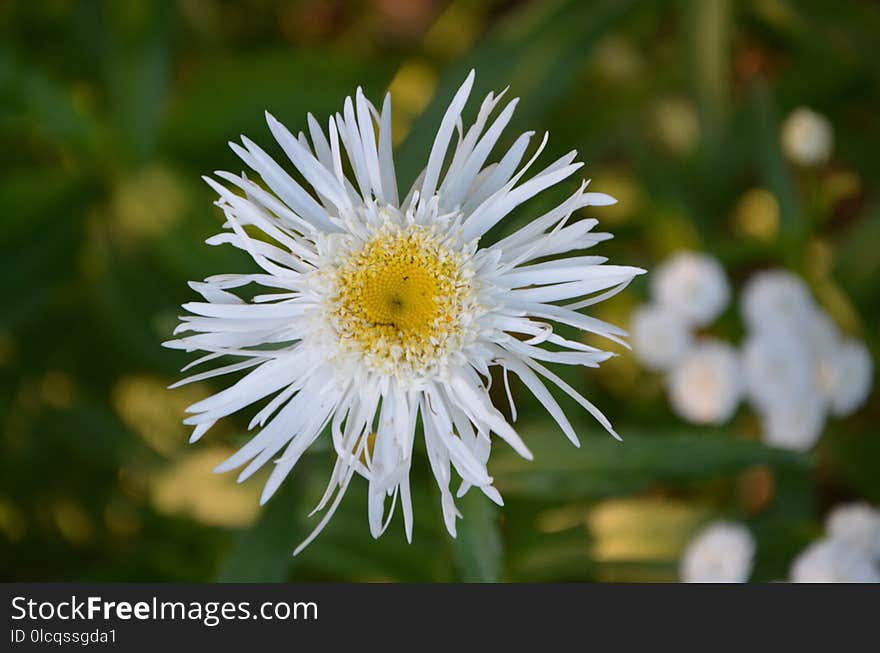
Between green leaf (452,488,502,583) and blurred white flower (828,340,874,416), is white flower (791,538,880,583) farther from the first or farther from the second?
green leaf (452,488,502,583)

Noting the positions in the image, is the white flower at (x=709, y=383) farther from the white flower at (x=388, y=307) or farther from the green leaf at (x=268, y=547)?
the green leaf at (x=268, y=547)

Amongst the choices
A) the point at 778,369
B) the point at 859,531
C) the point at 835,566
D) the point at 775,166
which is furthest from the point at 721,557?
the point at 775,166

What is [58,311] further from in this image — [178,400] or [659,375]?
[659,375]

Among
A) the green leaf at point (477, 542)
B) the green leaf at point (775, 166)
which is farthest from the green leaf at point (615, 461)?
the green leaf at point (775, 166)

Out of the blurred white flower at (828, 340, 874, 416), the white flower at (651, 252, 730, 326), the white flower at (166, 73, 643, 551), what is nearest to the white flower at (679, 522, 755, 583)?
the blurred white flower at (828, 340, 874, 416)

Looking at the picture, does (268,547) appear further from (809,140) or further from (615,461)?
(809,140)

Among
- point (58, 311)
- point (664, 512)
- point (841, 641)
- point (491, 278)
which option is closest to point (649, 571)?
point (664, 512)
